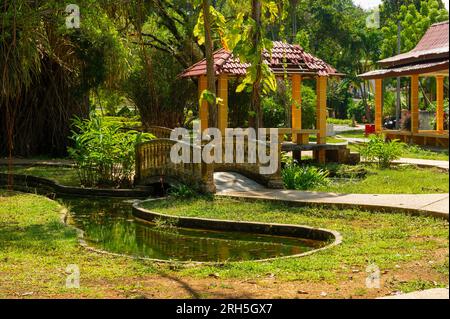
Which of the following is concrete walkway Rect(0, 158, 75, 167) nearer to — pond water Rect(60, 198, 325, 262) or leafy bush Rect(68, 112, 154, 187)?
leafy bush Rect(68, 112, 154, 187)

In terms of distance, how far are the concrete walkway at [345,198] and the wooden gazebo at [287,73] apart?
482cm

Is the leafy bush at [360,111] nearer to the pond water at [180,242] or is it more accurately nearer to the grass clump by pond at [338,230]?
the grass clump by pond at [338,230]

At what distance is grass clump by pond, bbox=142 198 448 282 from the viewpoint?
8.78 m

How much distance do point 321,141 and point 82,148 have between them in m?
8.49

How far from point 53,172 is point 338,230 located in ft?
42.4

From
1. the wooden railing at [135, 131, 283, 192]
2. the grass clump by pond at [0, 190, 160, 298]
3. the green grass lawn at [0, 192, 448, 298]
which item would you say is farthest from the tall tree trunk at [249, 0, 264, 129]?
the grass clump by pond at [0, 190, 160, 298]

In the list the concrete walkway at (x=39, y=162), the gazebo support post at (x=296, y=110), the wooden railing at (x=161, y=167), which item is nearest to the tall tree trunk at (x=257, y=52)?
the gazebo support post at (x=296, y=110)

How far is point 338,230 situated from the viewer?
1139cm

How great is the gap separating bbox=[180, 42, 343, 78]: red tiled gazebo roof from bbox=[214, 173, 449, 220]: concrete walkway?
535 cm

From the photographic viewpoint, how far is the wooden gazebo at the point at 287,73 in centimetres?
2211

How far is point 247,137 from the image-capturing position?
57.4 feet

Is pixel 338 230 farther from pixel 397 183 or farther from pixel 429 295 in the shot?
pixel 397 183

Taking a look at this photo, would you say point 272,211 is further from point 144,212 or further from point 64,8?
point 64,8

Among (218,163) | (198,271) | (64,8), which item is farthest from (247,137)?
(198,271)
